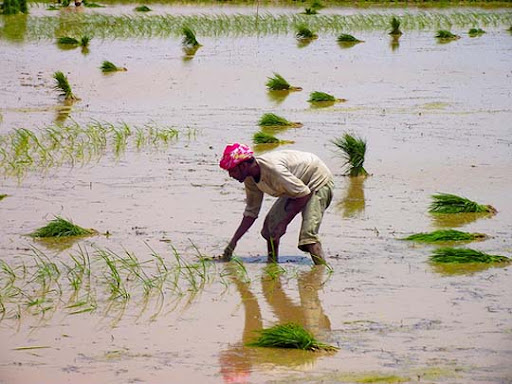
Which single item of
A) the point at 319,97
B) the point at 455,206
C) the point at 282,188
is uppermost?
the point at 282,188


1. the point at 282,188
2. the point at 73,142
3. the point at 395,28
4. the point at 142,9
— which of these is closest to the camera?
the point at 282,188

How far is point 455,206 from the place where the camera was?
9000mm

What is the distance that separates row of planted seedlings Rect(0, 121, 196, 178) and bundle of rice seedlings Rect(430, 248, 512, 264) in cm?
439

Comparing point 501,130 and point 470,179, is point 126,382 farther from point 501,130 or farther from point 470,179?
point 501,130

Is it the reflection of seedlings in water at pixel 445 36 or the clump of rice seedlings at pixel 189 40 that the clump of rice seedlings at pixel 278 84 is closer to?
the clump of rice seedlings at pixel 189 40

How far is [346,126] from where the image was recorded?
42.7 feet

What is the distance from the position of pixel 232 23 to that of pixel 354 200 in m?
17.4

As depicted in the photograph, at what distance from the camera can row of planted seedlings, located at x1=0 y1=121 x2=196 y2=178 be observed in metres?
11.0

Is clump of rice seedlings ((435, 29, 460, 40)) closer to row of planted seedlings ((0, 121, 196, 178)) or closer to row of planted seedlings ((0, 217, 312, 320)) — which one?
row of planted seedlings ((0, 121, 196, 178))

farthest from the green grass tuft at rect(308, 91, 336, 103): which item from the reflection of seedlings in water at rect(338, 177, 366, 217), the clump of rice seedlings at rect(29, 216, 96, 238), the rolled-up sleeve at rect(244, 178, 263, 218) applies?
the rolled-up sleeve at rect(244, 178, 263, 218)

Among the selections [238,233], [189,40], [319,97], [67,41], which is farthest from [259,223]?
[67,41]

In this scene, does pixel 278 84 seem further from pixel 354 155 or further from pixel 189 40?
pixel 189 40

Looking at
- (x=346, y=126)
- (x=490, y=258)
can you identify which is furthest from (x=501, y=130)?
(x=490, y=258)

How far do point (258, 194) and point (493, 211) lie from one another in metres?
2.51
